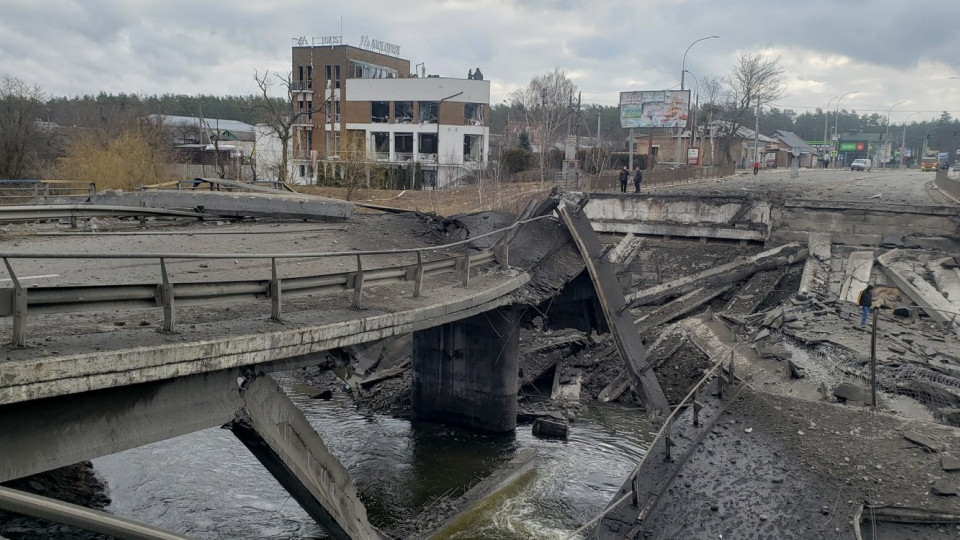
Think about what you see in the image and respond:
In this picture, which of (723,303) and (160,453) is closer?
(160,453)

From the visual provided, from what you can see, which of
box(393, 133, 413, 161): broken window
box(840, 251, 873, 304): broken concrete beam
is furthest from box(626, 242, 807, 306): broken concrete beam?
box(393, 133, 413, 161): broken window

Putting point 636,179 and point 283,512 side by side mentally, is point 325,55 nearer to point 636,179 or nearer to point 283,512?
point 636,179

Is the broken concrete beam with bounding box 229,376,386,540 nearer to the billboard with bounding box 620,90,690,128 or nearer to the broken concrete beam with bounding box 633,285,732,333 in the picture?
the broken concrete beam with bounding box 633,285,732,333

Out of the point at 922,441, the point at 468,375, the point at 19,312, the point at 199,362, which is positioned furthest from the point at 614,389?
the point at 19,312

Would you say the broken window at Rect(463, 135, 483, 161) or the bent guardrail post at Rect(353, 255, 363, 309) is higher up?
the broken window at Rect(463, 135, 483, 161)

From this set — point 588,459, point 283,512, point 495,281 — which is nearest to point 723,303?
point 588,459

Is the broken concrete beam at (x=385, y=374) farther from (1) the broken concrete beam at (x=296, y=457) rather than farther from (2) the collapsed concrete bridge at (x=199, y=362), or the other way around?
(1) the broken concrete beam at (x=296, y=457)

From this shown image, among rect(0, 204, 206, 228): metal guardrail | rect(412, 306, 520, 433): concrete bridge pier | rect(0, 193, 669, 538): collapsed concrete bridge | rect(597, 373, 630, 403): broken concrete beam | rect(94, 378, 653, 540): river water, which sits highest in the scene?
rect(0, 204, 206, 228): metal guardrail

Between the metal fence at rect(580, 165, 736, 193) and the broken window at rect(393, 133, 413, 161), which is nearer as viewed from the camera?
the metal fence at rect(580, 165, 736, 193)

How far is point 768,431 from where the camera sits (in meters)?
12.1

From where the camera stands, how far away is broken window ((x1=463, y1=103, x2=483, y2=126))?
5700 cm

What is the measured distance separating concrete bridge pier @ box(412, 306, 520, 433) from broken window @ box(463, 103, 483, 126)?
1626 inches

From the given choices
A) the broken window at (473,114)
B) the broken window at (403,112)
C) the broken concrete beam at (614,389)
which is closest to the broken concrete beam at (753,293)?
the broken concrete beam at (614,389)

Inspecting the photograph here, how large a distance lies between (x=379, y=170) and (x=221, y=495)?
110 ft
